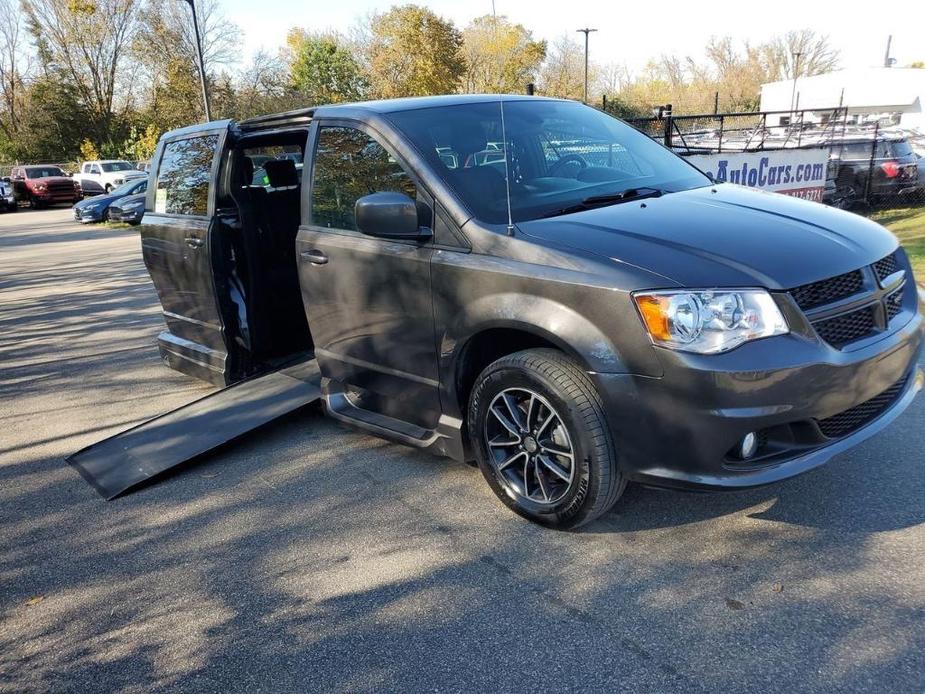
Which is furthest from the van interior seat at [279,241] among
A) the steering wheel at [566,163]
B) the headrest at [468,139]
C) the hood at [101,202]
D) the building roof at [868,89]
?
the building roof at [868,89]

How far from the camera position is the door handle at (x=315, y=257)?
4105mm

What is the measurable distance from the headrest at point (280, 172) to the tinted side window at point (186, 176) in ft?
1.37

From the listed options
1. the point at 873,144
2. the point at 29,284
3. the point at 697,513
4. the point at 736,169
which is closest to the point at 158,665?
the point at 697,513

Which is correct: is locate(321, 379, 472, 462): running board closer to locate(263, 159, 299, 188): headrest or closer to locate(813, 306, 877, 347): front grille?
locate(813, 306, 877, 347): front grille

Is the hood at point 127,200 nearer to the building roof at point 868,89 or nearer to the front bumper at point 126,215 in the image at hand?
Answer: the front bumper at point 126,215

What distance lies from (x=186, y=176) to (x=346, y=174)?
2.16 meters

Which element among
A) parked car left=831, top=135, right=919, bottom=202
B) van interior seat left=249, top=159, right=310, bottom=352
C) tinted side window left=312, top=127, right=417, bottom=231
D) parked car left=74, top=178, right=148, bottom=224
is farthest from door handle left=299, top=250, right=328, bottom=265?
parked car left=74, top=178, right=148, bottom=224

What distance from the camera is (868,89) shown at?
4494cm

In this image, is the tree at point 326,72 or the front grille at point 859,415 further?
the tree at point 326,72

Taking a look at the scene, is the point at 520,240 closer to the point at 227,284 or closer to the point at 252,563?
the point at 252,563

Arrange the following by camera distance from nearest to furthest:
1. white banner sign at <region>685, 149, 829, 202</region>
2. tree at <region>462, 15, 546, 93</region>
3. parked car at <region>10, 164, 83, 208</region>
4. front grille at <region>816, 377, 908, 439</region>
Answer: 1. front grille at <region>816, 377, 908, 439</region>
2. white banner sign at <region>685, 149, 829, 202</region>
3. parked car at <region>10, 164, 83, 208</region>
4. tree at <region>462, 15, 546, 93</region>

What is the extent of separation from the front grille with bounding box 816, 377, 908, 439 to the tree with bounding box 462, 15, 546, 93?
135ft

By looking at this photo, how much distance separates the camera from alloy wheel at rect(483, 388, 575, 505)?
3182 mm

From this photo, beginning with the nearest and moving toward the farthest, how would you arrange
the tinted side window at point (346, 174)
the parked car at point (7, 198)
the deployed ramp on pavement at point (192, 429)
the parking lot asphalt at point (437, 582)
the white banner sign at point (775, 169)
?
1. the parking lot asphalt at point (437, 582)
2. the tinted side window at point (346, 174)
3. the deployed ramp on pavement at point (192, 429)
4. the white banner sign at point (775, 169)
5. the parked car at point (7, 198)
